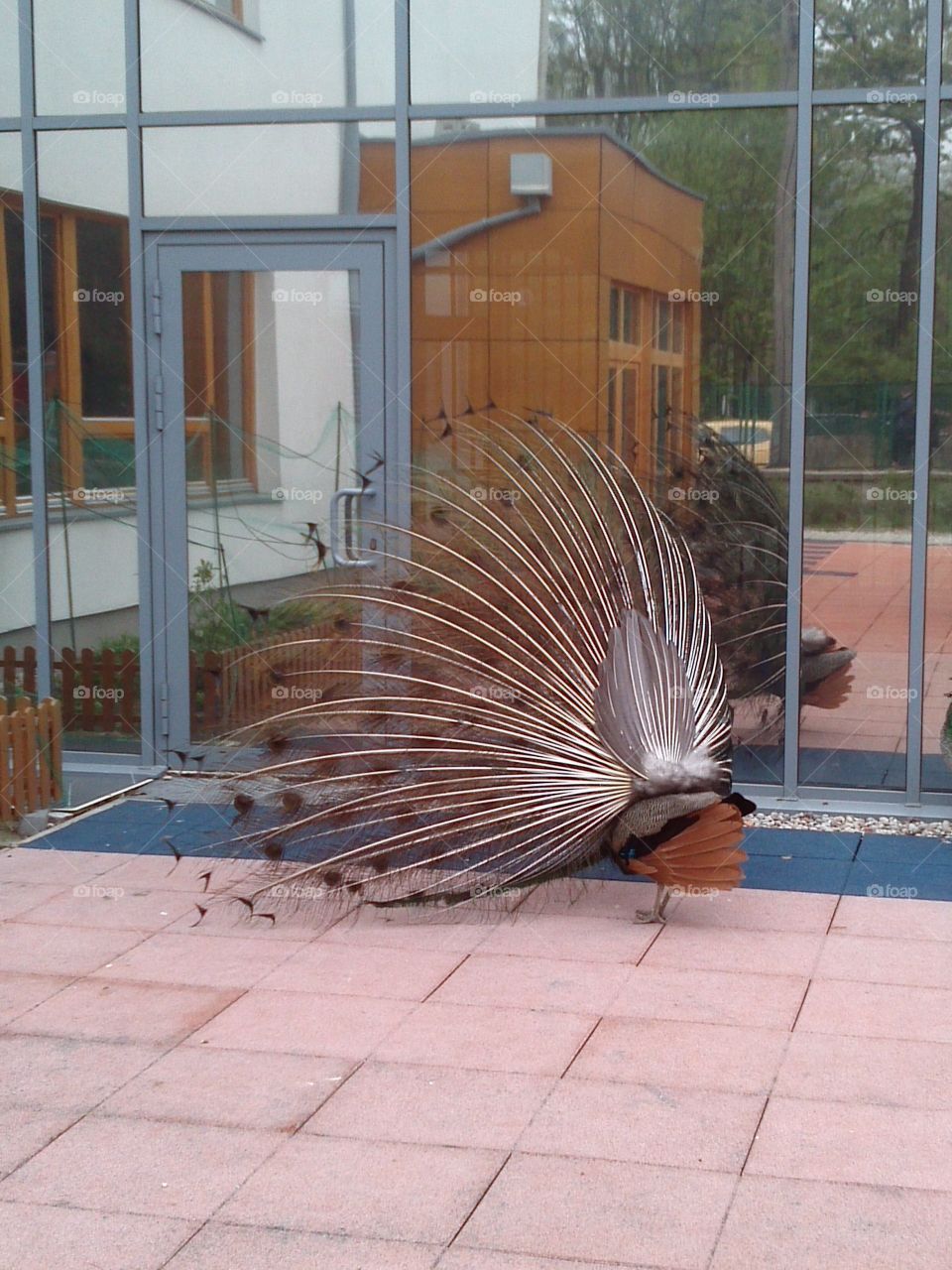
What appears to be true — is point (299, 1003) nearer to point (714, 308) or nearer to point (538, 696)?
point (538, 696)

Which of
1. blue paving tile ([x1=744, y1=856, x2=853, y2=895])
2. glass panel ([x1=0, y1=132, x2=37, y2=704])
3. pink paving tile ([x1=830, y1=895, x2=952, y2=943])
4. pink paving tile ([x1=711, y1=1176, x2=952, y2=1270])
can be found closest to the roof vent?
glass panel ([x1=0, y1=132, x2=37, y2=704])

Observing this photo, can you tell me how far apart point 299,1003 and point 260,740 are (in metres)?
1.11

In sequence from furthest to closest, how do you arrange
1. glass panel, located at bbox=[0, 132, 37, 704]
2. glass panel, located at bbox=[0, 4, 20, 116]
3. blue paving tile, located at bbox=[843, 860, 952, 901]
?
glass panel, located at bbox=[0, 132, 37, 704] → glass panel, located at bbox=[0, 4, 20, 116] → blue paving tile, located at bbox=[843, 860, 952, 901]

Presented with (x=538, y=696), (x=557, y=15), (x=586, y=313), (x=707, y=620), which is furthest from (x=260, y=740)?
(x=557, y=15)

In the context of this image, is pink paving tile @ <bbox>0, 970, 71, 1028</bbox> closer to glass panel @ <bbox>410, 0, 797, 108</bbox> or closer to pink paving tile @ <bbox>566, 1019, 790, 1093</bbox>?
pink paving tile @ <bbox>566, 1019, 790, 1093</bbox>

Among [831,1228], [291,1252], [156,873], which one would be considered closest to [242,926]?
[156,873]

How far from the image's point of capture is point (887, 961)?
5430 mm

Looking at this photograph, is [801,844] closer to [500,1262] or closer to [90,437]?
[500,1262]

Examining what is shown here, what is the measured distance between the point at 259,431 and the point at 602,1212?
17.2 feet

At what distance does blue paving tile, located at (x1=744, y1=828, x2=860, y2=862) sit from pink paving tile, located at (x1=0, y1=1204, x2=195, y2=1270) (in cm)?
381

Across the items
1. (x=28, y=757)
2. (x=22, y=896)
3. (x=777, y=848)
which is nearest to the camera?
(x=22, y=896)

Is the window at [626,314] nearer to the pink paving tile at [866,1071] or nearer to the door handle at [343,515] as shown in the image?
the door handle at [343,515]

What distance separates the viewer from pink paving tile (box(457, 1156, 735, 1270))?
3502 mm

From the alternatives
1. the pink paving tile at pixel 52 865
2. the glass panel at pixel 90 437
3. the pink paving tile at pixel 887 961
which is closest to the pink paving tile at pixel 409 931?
the pink paving tile at pixel 887 961
